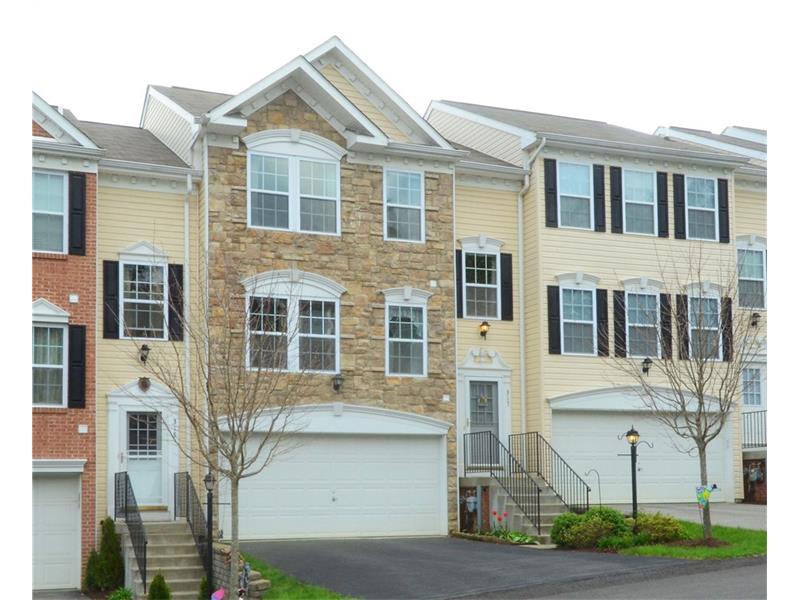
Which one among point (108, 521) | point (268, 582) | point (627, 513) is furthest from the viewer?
point (627, 513)

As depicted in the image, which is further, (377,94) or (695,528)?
(377,94)

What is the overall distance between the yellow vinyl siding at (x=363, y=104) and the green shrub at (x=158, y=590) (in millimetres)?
10591

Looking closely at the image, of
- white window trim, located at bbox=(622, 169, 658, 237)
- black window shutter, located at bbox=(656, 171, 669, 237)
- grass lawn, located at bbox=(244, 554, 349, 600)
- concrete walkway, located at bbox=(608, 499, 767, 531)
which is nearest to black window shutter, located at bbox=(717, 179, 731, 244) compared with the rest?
black window shutter, located at bbox=(656, 171, 669, 237)

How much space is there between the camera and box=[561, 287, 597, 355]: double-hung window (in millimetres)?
26438

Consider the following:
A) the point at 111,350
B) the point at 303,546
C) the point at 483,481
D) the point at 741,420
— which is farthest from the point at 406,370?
the point at 741,420

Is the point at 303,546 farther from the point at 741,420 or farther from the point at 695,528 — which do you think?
the point at 741,420

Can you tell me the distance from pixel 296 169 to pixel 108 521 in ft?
25.1

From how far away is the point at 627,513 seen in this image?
24.1 meters

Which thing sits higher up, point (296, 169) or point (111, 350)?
point (296, 169)

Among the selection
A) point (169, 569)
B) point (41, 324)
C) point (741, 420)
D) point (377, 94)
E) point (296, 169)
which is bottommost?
point (169, 569)

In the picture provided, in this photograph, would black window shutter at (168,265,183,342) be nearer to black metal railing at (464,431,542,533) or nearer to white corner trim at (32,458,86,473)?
white corner trim at (32,458,86,473)

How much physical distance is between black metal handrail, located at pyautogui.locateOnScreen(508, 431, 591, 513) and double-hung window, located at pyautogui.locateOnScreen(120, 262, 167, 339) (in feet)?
26.2

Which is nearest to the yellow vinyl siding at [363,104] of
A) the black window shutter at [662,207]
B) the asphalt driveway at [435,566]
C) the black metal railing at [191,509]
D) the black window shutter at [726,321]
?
the black window shutter at [662,207]

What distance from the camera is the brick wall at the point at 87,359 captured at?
2195 cm
